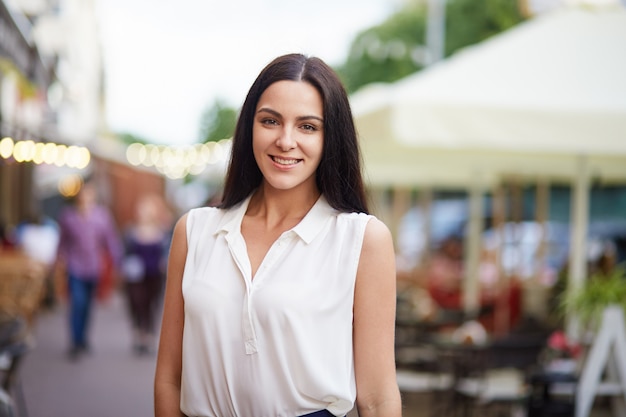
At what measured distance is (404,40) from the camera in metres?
36.1

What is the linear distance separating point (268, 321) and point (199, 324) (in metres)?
0.18

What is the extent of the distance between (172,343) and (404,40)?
34.3m

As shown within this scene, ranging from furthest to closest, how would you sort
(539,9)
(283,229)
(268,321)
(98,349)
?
(98,349) < (539,9) < (283,229) < (268,321)

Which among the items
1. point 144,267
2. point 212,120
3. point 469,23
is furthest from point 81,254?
point 212,120

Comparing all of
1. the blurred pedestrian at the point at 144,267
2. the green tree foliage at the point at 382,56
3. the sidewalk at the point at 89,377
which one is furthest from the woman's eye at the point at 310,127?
the green tree foliage at the point at 382,56

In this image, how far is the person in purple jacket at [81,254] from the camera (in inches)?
454

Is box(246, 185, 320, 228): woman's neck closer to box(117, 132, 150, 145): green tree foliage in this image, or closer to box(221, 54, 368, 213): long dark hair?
box(221, 54, 368, 213): long dark hair

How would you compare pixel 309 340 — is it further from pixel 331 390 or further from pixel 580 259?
pixel 580 259

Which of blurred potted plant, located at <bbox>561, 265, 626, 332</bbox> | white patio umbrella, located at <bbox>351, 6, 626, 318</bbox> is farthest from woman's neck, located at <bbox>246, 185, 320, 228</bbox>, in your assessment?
blurred potted plant, located at <bbox>561, 265, 626, 332</bbox>

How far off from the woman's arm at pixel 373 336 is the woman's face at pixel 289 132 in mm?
256

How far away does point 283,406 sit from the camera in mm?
2414

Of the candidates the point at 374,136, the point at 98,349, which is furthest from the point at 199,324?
the point at 98,349

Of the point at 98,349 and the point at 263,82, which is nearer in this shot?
the point at 263,82

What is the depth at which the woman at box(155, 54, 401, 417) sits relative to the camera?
7.88 ft
